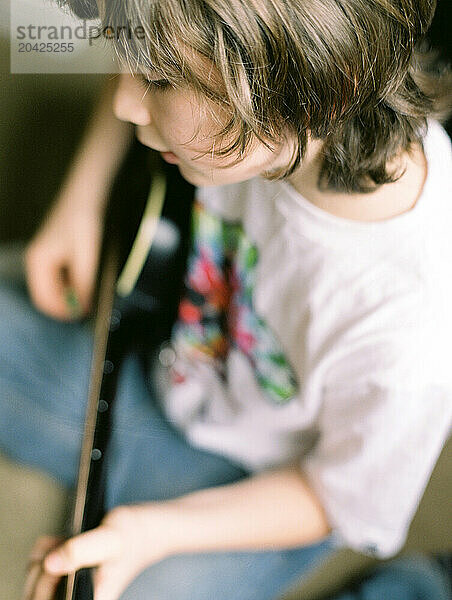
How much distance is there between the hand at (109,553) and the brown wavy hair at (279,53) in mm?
232

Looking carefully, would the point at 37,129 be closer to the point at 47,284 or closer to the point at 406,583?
the point at 47,284

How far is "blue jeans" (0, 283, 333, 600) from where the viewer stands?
0.44m

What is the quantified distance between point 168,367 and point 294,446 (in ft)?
0.39

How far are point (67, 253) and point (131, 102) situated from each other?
248 mm

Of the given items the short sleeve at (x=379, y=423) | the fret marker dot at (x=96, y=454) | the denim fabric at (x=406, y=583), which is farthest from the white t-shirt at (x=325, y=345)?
the denim fabric at (x=406, y=583)

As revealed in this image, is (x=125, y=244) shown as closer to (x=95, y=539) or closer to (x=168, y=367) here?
A: (x=168, y=367)

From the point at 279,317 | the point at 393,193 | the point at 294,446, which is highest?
the point at 393,193

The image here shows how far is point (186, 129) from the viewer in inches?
11.2

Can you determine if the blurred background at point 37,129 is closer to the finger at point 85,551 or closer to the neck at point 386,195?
the neck at point 386,195

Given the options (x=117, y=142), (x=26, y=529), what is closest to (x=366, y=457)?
(x=26, y=529)

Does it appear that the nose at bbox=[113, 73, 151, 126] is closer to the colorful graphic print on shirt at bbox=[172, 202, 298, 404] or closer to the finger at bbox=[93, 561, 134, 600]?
the colorful graphic print on shirt at bbox=[172, 202, 298, 404]

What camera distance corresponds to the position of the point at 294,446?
0.49 metres

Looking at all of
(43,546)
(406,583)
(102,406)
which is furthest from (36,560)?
(406,583)

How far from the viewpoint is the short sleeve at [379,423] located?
36cm
